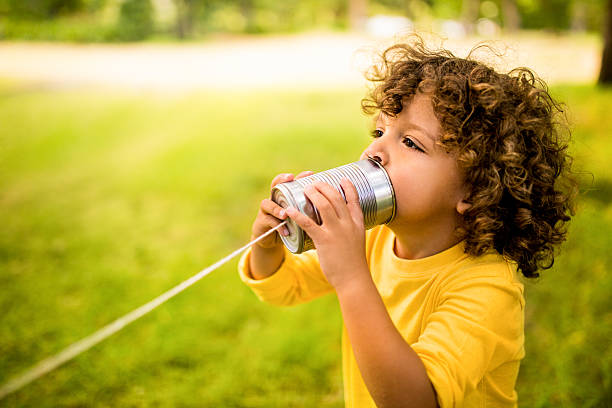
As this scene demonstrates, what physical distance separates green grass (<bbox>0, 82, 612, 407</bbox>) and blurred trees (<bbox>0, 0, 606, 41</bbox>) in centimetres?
197

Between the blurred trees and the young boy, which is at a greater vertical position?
the blurred trees

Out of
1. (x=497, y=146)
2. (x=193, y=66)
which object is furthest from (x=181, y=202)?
(x=193, y=66)

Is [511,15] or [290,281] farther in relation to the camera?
[511,15]

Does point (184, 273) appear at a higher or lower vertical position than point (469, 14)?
lower

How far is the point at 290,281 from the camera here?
154 cm

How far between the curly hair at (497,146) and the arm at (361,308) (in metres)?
0.32

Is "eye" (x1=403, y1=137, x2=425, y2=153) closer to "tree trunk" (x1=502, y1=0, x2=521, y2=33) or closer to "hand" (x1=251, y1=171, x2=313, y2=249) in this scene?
"hand" (x1=251, y1=171, x2=313, y2=249)

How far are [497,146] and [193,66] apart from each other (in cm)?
873

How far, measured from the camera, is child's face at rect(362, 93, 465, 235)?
1186 millimetres

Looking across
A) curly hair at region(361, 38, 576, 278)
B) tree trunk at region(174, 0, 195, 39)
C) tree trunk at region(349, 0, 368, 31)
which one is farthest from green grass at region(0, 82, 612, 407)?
tree trunk at region(349, 0, 368, 31)

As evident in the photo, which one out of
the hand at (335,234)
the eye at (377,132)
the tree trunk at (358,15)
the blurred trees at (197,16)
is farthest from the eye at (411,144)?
the tree trunk at (358,15)

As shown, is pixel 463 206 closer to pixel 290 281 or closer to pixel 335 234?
pixel 335 234

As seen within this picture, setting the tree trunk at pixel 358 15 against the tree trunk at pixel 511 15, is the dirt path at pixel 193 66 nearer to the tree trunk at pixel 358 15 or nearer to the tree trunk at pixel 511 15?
the tree trunk at pixel 358 15

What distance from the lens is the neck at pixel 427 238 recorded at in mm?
1267
